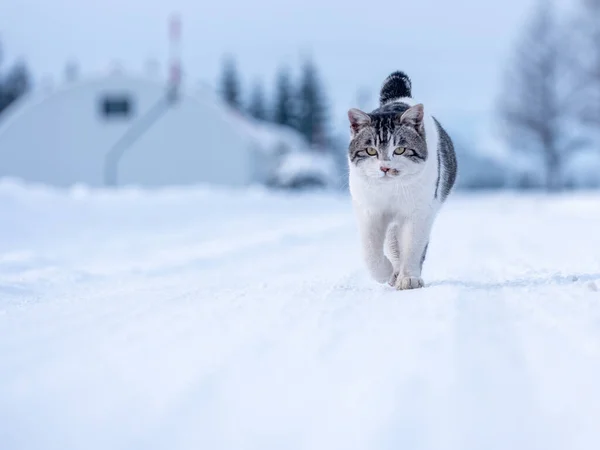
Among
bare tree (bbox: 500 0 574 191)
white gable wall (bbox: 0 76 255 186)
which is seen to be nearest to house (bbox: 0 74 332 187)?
white gable wall (bbox: 0 76 255 186)

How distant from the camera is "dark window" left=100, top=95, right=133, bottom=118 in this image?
33.5 m

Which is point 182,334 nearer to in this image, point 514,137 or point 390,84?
point 390,84

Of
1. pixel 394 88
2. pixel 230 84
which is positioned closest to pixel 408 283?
pixel 394 88

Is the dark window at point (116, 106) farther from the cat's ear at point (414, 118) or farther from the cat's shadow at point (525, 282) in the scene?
the cat's shadow at point (525, 282)

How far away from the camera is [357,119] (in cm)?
427

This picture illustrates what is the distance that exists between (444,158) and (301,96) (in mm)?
51938

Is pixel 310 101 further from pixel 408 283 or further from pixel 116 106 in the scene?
pixel 408 283

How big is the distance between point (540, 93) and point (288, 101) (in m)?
26.6

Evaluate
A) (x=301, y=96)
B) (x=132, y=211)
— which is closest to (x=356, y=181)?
(x=132, y=211)

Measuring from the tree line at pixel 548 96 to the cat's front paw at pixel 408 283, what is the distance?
29181 millimetres

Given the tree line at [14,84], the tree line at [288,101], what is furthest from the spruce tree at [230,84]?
the tree line at [14,84]

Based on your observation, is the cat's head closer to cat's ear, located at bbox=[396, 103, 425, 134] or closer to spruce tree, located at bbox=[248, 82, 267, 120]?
cat's ear, located at bbox=[396, 103, 425, 134]

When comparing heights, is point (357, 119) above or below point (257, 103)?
below

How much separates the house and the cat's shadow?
93.6 ft
